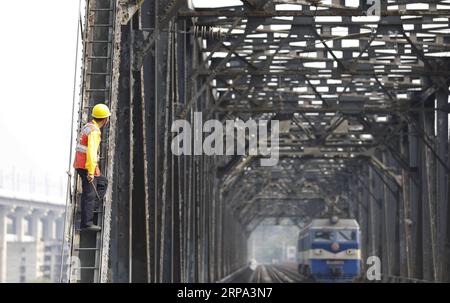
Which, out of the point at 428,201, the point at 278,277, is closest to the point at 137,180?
the point at 428,201

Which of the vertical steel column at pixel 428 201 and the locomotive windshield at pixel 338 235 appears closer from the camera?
the vertical steel column at pixel 428 201

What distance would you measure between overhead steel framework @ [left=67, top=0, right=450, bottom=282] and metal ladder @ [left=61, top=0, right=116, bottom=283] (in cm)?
11

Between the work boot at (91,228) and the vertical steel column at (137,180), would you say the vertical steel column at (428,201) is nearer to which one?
the vertical steel column at (137,180)

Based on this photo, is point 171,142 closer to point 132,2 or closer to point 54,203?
point 132,2

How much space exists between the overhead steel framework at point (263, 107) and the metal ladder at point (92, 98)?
0.11 metres

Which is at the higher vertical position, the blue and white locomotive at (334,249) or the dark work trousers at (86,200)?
the blue and white locomotive at (334,249)

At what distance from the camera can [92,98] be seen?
10219mm

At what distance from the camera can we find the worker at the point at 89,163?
9352 mm

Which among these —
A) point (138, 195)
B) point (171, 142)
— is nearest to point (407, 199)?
point (171, 142)

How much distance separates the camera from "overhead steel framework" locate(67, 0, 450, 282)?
1328 cm

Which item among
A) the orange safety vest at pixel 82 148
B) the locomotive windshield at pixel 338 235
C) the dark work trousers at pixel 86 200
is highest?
the locomotive windshield at pixel 338 235

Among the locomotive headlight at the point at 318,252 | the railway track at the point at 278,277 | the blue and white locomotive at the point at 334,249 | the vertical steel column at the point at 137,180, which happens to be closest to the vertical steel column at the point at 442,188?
the blue and white locomotive at the point at 334,249

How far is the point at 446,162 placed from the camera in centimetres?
2970

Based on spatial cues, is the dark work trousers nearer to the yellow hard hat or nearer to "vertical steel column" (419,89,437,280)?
the yellow hard hat
